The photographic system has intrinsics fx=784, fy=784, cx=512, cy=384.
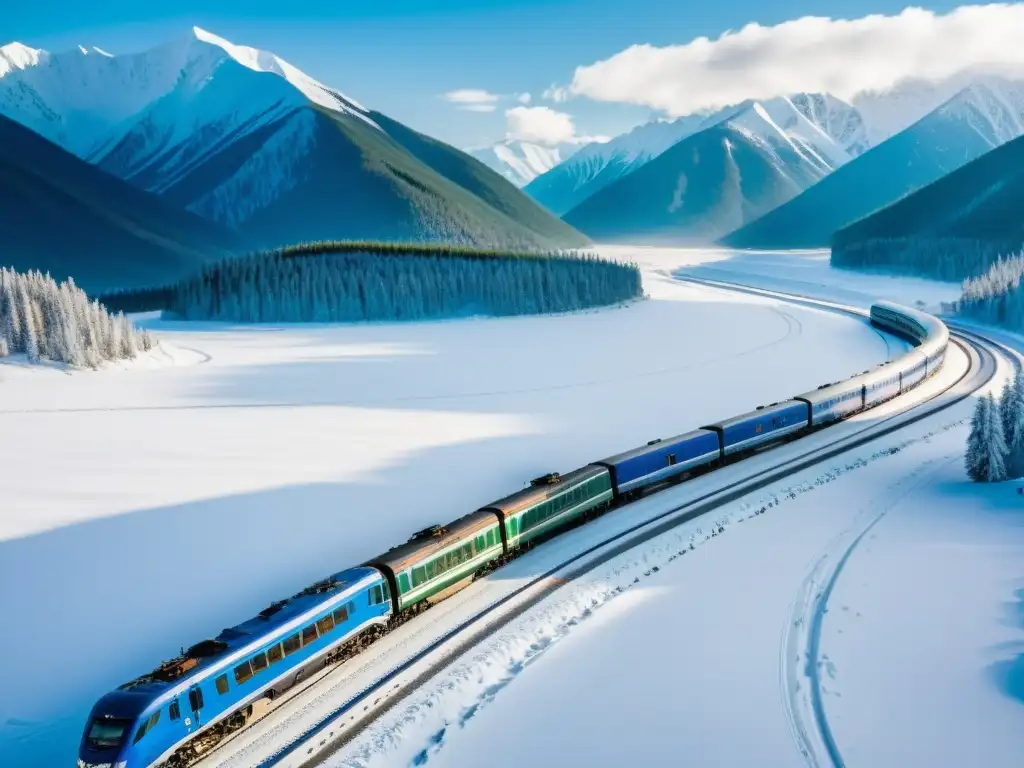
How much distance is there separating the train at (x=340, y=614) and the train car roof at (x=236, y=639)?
0.03 m

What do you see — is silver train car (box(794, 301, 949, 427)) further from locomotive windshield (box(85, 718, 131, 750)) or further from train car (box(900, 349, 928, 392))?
locomotive windshield (box(85, 718, 131, 750))

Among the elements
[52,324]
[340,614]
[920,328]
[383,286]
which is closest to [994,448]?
[340,614]

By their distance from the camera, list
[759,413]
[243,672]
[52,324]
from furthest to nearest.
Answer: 1. [52,324]
2. [759,413]
3. [243,672]

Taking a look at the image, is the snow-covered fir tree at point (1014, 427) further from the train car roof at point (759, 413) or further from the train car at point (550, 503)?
the train car at point (550, 503)

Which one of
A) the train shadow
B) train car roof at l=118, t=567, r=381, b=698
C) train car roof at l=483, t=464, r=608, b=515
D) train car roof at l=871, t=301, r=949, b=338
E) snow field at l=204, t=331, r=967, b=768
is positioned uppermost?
train car roof at l=118, t=567, r=381, b=698

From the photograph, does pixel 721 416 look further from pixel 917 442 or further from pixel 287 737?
pixel 287 737

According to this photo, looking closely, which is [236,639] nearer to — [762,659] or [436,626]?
[436,626]

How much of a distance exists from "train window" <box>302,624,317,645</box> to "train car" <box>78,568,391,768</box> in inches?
1.4

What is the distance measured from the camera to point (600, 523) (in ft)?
116

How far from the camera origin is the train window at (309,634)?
71.3ft

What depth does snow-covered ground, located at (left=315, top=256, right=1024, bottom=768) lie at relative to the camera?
1955 cm

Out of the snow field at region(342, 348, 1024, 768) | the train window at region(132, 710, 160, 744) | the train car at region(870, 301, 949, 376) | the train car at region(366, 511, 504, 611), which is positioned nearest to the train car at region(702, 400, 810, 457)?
the snow field at region(342, 348, 1024, 768)

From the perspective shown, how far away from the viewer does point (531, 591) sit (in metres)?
28.4

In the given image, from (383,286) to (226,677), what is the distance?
12573 centimetres
